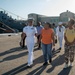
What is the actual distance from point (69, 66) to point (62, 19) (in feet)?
198

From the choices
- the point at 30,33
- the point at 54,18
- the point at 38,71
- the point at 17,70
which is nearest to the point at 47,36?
the point at 30,33

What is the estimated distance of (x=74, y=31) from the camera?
8.77m

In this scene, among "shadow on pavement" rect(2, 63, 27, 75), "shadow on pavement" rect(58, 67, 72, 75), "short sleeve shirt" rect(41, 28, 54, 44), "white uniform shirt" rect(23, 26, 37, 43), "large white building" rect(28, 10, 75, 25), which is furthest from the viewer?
"large white building" rect(28, 10, 75, 25)

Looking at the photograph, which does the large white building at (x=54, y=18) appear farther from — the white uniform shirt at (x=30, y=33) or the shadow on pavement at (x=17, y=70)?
the shadow on pavement at (x=17, y=70)

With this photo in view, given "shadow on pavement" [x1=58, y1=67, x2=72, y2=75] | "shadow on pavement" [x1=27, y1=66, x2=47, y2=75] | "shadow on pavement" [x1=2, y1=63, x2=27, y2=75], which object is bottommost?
"shadow on pavement" [x1=58, y1=67, x2=72, y2=75]

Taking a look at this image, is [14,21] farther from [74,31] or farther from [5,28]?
[74,31]

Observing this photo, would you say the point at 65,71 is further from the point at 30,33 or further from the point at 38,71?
the point at 30,33

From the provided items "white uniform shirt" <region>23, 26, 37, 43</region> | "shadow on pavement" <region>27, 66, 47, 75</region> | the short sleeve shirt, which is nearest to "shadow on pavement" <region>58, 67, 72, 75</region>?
"shadow on pavement" <region>27, 66, 47, 75</region>

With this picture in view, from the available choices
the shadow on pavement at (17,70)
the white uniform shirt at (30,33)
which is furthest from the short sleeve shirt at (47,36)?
the shadow on pavement at (17,70)

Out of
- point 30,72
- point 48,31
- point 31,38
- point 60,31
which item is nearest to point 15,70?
point 30,72

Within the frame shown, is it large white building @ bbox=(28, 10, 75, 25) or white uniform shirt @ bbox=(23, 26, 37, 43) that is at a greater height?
large white building @ bbox=(28, 10, 75, 25)

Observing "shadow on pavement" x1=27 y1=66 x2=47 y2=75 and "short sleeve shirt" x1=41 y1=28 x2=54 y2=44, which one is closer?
"shadow on pavement" x1=27 y1=66 x2=47 y2=75

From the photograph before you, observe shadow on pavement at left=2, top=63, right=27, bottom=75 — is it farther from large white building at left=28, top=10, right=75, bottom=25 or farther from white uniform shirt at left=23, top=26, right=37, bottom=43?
large white building at left=28, top=10, right=75, bottom=25

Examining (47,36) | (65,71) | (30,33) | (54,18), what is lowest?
(65,71)
